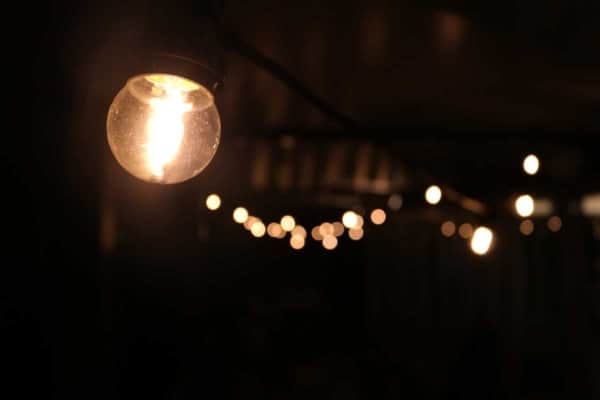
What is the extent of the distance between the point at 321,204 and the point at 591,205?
472 centimetres

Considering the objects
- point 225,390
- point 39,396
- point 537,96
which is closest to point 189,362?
point 39,396

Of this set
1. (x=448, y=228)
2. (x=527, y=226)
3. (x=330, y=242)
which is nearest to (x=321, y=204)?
(x=330, y=242)

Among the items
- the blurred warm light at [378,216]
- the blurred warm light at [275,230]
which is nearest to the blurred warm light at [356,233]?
the blurred warm light at [378,216]

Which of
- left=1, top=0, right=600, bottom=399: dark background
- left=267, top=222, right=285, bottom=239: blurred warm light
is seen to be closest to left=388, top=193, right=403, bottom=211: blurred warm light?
left=1, top=0, right=600, bottom=399: dark background

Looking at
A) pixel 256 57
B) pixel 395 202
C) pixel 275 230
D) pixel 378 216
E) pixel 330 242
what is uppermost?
pixel 395 202

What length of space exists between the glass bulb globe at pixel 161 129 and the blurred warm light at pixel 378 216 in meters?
7.96

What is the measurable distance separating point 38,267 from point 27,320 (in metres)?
0.19

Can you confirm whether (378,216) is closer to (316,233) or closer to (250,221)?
(316,233)

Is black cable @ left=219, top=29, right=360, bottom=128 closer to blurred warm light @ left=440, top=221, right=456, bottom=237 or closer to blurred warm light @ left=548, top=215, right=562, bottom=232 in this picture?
blurred warm light @ left=548, top=215, right=562, bottom=232

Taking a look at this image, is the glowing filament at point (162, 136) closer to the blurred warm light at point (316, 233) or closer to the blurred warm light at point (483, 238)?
the blurred warm light at point (483, 238)

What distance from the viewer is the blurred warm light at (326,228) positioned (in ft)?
35.8

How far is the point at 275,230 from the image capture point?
37.3 feet

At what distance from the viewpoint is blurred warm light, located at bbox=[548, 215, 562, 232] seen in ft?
25.2

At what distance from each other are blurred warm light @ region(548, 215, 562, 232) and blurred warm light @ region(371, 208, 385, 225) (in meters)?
2.80
